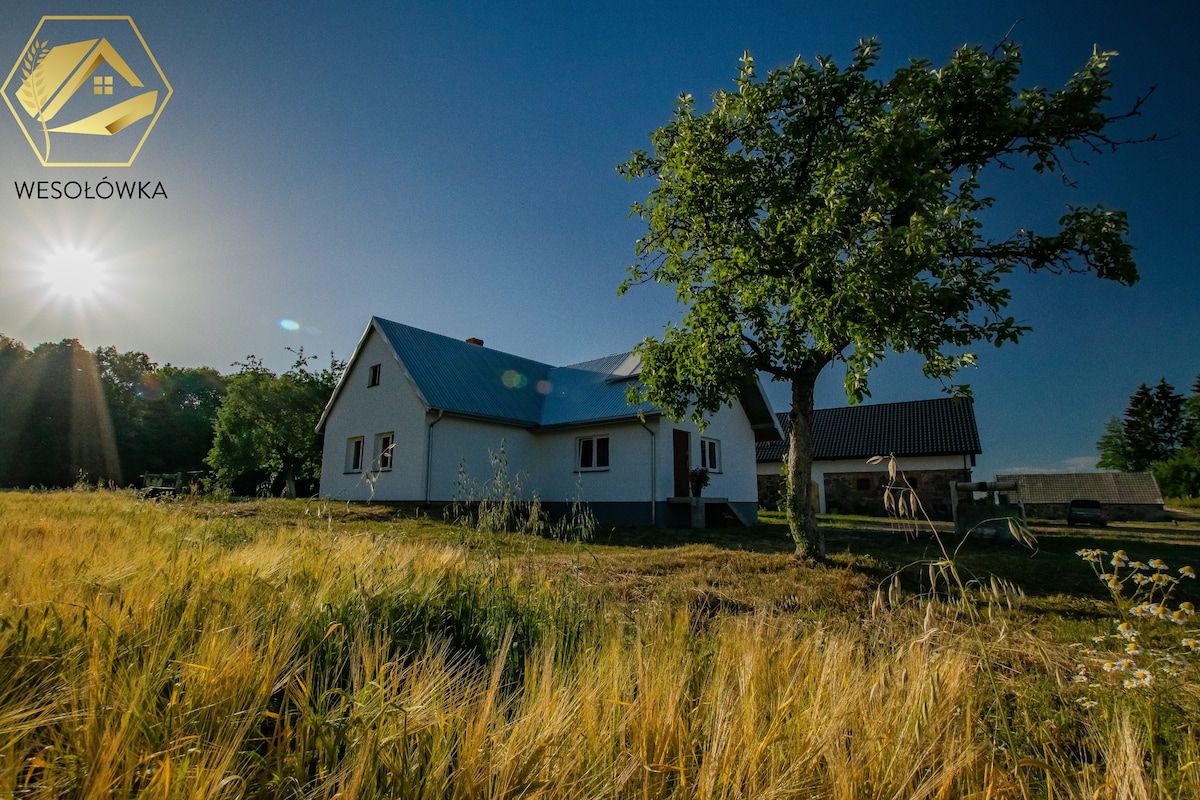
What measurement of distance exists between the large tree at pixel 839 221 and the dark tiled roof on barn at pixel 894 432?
18324mm

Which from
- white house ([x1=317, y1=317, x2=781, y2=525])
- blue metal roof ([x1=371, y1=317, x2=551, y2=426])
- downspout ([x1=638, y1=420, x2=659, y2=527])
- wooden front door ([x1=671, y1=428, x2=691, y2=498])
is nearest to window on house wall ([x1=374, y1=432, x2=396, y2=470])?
white house ([x1=317, y1=317, x2=781, y2=525])

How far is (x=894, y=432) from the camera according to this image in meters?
30.4

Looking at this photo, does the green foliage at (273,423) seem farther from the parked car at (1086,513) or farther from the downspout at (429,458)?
the parked car at (1086,513)

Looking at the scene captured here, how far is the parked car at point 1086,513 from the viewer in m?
25.4

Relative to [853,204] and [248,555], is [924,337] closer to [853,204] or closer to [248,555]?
[853,204]

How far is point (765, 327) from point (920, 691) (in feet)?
27.7

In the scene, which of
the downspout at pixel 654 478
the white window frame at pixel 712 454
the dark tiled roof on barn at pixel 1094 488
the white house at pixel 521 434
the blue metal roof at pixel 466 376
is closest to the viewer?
the downspout at pixel 654 478

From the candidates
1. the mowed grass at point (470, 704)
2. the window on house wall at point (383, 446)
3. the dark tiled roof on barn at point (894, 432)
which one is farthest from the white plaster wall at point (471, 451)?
the mowed grass at point (470, 704)

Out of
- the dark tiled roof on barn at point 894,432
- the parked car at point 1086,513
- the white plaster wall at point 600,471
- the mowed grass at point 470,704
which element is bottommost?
the parked car at point 1086,513

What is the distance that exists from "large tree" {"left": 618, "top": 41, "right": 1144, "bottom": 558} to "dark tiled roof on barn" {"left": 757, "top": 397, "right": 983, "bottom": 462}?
1832 centimetres

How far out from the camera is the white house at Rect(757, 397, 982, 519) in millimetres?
27188

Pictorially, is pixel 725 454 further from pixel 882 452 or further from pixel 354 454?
pixel 354 454

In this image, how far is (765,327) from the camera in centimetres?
991

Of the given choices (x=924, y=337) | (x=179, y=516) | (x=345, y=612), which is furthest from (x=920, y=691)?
(x=179, y=516)
